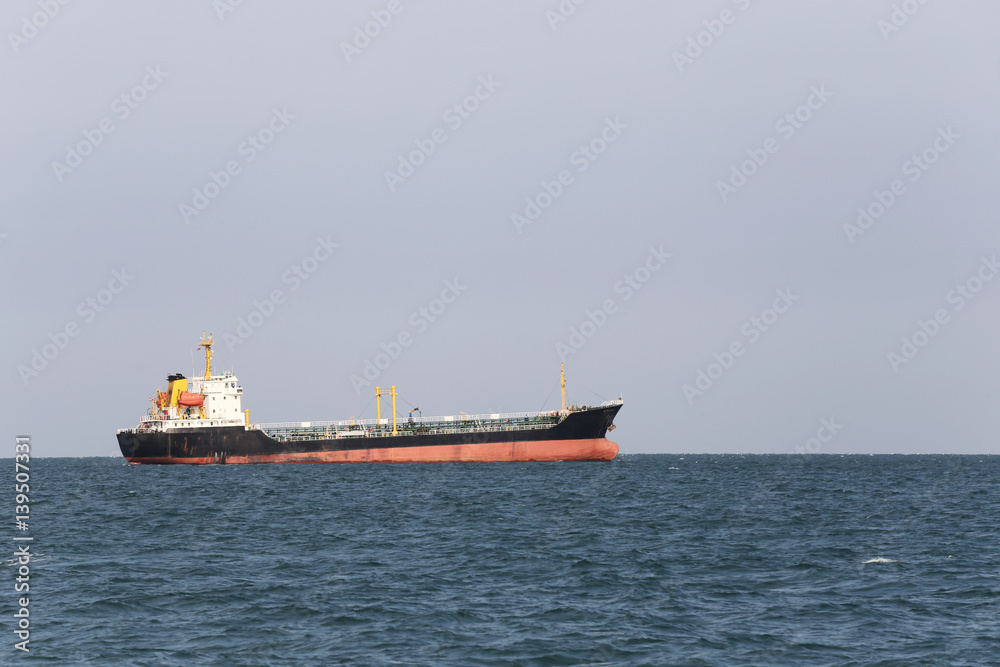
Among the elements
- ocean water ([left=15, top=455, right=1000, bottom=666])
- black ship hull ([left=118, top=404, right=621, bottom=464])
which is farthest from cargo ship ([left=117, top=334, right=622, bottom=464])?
ocean water ([left=15, top=455, right=1000, bottom=666])

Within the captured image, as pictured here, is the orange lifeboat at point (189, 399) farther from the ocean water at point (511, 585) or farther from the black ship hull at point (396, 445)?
the ocean water at point (511, 585)

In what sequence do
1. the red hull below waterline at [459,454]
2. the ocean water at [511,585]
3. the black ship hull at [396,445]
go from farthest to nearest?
the red hull below waterline at [459,454], the black ship hull at [396,445], the ocean water at [511,585]

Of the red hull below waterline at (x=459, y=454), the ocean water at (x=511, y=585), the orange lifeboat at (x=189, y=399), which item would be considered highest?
the orange lifeboat at (x=189, y=399)

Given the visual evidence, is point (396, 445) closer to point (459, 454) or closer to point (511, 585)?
point (459, 454)

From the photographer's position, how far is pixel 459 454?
91.1 meters

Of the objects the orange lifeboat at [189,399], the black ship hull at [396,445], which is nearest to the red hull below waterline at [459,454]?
the black ship hull at [396,445]

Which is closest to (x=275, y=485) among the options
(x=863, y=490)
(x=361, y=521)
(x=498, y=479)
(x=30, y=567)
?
(x=498, y=479)

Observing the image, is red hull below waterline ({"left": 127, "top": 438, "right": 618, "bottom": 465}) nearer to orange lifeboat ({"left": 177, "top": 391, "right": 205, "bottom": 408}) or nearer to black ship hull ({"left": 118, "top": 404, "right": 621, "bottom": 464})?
black ship hull ({"left": 118, "top": 404, "right": 621, "bottom": 464})

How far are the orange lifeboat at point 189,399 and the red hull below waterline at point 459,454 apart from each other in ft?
24.1

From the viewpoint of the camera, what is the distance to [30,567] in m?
28.6

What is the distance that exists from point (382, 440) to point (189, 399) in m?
23.0

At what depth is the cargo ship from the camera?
299ft

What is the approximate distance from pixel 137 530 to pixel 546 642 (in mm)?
25418

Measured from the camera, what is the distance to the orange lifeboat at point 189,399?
3844 inches
